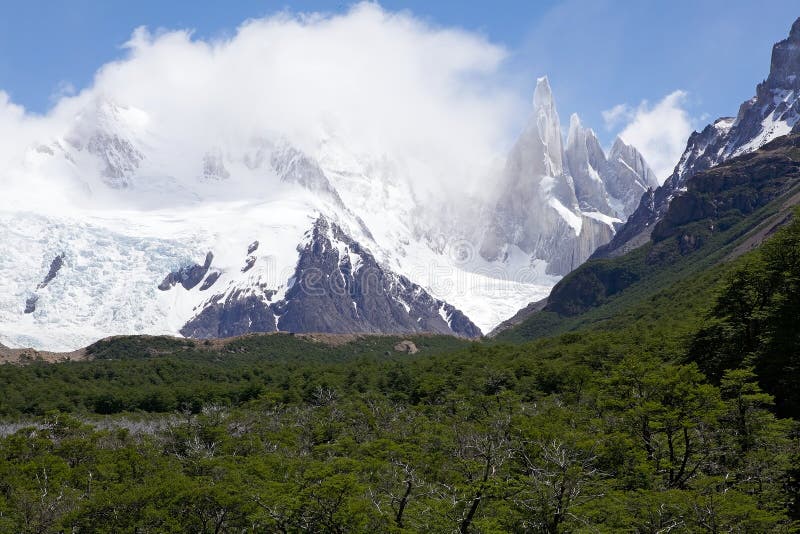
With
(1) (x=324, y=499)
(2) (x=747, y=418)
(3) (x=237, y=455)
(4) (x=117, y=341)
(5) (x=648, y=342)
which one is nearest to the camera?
(1) (x=324, y=499)

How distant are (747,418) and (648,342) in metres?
41.9

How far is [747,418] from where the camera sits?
1657 inches

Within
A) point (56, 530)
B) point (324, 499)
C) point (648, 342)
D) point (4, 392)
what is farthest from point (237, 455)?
point (4, 392)

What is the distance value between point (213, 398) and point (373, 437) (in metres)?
52.3

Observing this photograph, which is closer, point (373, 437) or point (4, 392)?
point (373, 437)

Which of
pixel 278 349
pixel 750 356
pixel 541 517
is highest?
pixel 278 349

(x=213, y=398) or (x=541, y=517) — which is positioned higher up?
(x=213, y=398)

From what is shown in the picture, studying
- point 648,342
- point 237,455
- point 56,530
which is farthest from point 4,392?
point 648,342

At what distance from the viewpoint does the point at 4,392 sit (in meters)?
115

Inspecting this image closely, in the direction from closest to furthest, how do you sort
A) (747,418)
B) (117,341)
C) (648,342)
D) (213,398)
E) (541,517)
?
1. (541,517)
2. (747,418)
3. (648,342)
4. (213,398)
5. (117,341)

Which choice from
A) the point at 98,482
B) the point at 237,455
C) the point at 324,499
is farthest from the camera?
the point at 237,455

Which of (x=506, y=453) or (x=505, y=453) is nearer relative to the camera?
(x=505, y=453)

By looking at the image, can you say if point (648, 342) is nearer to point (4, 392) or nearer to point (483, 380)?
point (483, 380)

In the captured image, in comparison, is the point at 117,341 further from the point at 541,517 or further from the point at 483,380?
the point at 541,517
